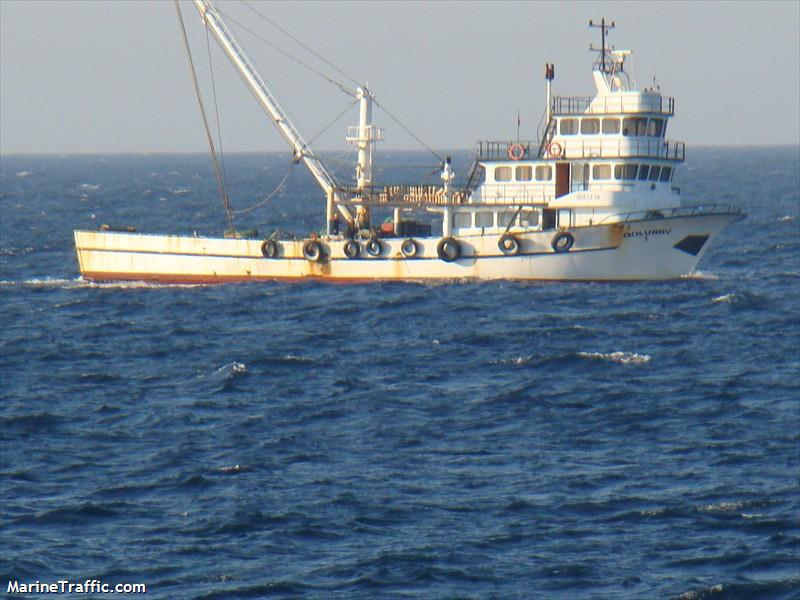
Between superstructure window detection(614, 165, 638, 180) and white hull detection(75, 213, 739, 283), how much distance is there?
7.37 feet

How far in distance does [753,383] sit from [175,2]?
33.8 metres

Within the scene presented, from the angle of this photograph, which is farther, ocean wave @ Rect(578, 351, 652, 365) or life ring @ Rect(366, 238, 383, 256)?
life ring @ Rect(366, 238, 383, 256)

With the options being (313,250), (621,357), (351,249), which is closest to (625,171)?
(351,249)

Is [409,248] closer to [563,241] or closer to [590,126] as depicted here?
[563,241]

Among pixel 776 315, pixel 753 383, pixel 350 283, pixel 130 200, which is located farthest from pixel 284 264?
pixel 130 200

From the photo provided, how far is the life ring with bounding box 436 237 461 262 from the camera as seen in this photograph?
54.2 m

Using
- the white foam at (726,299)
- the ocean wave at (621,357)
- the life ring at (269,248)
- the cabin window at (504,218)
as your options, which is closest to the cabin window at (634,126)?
the cabin window at (504,218)

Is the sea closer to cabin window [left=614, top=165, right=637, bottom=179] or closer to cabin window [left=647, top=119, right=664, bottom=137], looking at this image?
cabin window [left=614, top=165, right=637, bottom=179]

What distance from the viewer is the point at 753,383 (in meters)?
35.9

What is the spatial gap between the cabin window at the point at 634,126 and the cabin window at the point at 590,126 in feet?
3.45

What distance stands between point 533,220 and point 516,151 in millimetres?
2822

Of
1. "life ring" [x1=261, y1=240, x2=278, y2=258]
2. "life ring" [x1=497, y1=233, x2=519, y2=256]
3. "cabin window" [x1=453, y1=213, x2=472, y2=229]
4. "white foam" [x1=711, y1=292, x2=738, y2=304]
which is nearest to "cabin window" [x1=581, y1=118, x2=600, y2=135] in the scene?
"life ring" [x1=497, y1=233, x2=519, y2=256]

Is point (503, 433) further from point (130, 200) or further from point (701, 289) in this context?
point (130, 200)

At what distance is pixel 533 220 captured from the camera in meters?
55.2
